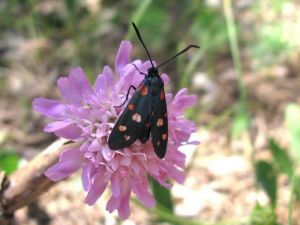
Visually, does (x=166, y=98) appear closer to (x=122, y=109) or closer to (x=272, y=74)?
(x=122, y=109)

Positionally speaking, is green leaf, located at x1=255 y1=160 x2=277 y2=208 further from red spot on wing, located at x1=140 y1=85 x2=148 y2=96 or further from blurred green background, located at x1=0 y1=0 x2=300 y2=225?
red spot on wing, located at x1=140 y1=85 x2=148 y2=96

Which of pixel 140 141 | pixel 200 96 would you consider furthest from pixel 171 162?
pixel 200 96

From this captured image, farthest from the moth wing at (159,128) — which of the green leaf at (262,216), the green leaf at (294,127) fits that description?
the green leaf at (294,127)

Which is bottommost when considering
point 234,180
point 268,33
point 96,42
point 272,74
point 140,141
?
point 234,180

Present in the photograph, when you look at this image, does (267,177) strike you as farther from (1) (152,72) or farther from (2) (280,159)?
(1) (152,72)

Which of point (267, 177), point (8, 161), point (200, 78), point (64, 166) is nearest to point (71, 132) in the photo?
point (64, 166)

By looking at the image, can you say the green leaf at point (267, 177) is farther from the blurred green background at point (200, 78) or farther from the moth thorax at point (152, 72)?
the moth thorax at point (152, 72)
